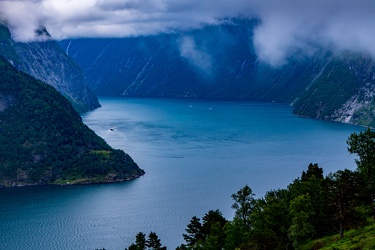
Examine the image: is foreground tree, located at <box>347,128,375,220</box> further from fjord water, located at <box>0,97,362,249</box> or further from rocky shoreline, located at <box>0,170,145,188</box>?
rocky shoreline, located at <box>0,170,145,188</box>

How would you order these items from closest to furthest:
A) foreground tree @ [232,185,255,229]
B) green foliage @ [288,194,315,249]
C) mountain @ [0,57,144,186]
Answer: green foliage @ [288,194,315,249] < foreground tree @ [232,185,255,229] < mountain @ [0,57,144,186]

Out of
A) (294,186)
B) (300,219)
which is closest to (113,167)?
(294,186)

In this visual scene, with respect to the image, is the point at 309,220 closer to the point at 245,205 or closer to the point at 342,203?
the point at 342,203

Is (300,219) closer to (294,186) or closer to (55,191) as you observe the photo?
(294,186)

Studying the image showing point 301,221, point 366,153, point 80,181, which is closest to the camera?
point 301,221

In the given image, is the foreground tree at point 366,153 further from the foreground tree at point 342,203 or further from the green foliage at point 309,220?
the foreground tree at point 342,203

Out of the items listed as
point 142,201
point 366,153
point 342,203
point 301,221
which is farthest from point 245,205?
point 142,201

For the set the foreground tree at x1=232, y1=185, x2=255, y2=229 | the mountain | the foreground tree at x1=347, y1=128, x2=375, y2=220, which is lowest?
the foreground tree at x1=232, y1=185, x2=255, y2=229

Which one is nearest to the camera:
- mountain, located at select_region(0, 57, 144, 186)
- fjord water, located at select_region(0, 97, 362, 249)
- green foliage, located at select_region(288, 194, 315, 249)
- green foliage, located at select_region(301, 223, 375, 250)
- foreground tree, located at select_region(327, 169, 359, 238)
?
green foliage, located at select_region(301, 223, 375, 250)

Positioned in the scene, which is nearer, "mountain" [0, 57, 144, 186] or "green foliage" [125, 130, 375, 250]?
"green foliage" [125, 130, 375, 250]

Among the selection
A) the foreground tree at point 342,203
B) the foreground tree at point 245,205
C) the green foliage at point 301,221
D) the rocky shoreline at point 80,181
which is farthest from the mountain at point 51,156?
the foreground tree at point 342,203

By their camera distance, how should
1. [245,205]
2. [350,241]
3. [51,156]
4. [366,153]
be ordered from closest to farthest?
[350,241] → [366,153] → [245,205] → [51,156]

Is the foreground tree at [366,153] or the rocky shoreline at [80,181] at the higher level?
the rocky shoreline at [80,181]

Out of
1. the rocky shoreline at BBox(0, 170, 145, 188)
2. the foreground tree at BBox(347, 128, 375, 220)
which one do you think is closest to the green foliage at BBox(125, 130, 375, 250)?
the foreground tree at BBox(347, 128, 375, 220)
